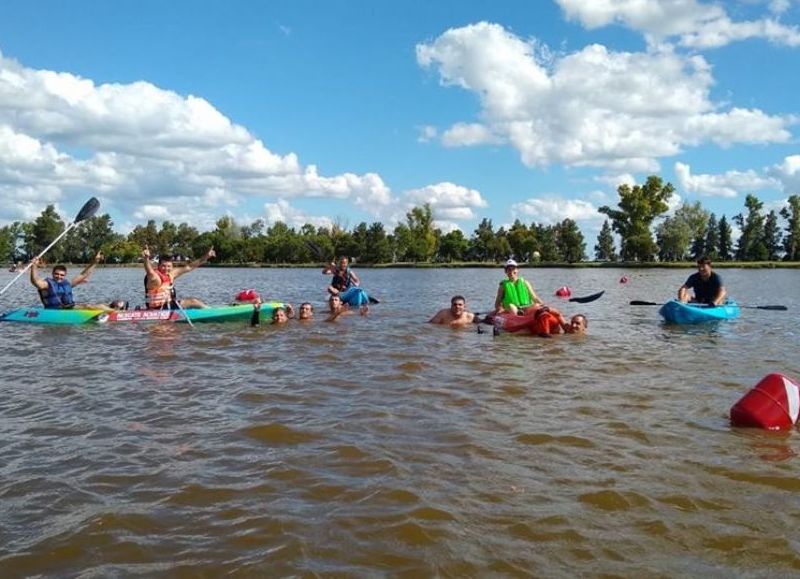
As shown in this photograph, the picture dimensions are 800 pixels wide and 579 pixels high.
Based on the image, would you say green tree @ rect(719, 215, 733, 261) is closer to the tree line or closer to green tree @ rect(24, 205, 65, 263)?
the tree line

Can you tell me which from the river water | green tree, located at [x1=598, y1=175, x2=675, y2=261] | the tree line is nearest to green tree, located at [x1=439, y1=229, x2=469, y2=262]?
the tree line

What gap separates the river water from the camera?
4062 mm

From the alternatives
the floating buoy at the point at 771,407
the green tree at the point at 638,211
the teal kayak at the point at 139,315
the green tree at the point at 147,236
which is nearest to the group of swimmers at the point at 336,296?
the teal kayak at the point at 139,315

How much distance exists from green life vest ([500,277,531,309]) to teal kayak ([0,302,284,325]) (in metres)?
5.70

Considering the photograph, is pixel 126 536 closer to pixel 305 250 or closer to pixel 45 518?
pixel 45 518

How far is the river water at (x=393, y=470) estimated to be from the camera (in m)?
4.06

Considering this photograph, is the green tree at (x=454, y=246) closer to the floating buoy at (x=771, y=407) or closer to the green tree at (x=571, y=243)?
the green tree at (x=571, y=243)

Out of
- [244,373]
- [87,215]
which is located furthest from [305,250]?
[244,373]

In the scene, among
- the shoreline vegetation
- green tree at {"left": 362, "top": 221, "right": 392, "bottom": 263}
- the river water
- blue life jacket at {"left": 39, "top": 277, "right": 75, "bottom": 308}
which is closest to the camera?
the river water

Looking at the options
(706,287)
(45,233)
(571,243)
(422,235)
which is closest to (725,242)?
(571,243)

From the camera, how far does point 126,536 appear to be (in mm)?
4324

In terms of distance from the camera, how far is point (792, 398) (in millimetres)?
Result: 6645

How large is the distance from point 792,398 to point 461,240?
362ft

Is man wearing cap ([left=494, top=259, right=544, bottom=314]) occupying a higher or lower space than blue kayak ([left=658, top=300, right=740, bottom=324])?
higher
